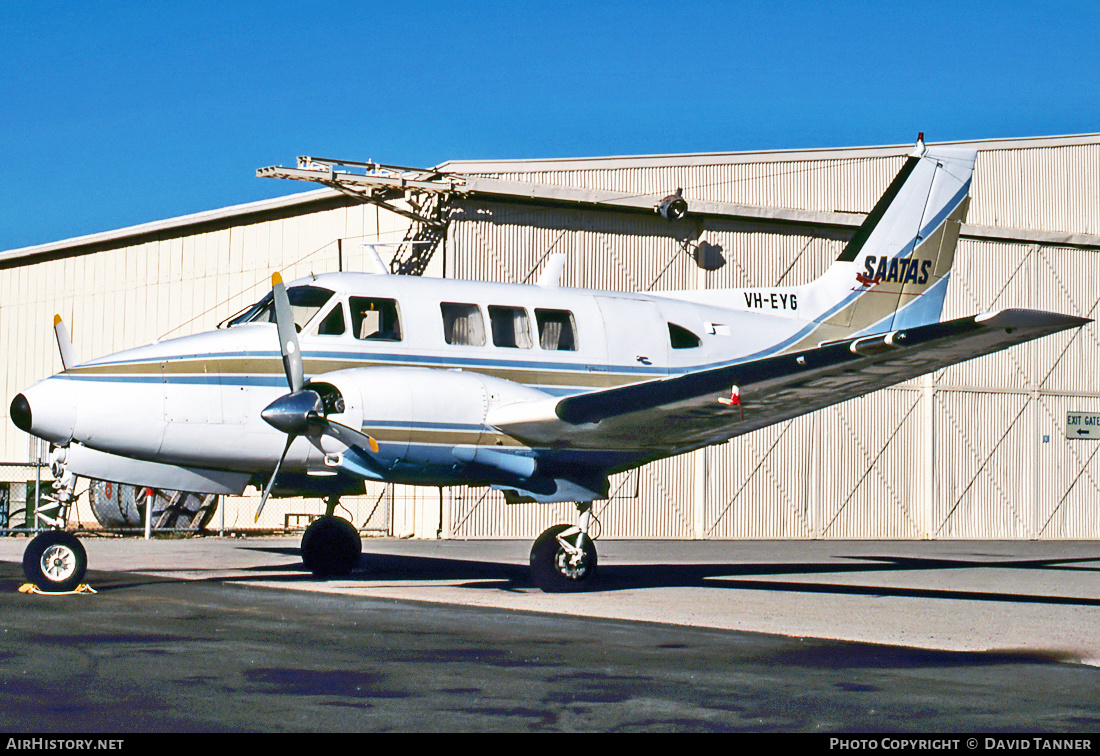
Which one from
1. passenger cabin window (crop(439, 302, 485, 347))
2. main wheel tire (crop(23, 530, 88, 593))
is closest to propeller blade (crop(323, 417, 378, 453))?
passenger cabin window (crop(439, 302, 485, 347))

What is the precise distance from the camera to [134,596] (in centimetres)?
1309

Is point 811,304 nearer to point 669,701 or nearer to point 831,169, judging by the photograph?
point 669,701

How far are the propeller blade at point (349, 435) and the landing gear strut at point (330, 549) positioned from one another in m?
3.24

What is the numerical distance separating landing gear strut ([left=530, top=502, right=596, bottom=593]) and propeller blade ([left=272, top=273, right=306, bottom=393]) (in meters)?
3.61

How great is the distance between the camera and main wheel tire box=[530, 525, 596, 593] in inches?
590

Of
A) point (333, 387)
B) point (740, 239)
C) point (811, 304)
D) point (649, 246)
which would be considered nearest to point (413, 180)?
point (649, 246)

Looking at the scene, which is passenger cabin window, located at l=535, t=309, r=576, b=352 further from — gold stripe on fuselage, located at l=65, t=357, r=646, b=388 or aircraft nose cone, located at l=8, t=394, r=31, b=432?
aircraft nose cone, located at l=8, t=394, r=31, b=432

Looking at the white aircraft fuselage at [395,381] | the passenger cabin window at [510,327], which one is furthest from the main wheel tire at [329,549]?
the passenger cabin window at [510,327]

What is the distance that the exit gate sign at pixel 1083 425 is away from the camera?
3759 centimetres

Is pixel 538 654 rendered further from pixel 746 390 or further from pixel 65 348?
pixel 65 348

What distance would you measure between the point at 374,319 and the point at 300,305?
943mm

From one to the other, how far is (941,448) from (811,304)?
19133 mm

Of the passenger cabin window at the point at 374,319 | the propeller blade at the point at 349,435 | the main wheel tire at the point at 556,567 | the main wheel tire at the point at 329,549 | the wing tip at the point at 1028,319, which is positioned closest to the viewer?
the wing tip at the point at 1028,319

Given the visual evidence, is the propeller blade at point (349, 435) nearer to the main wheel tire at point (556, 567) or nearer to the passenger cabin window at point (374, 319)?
the passenger cabin window at point (374, 319)
